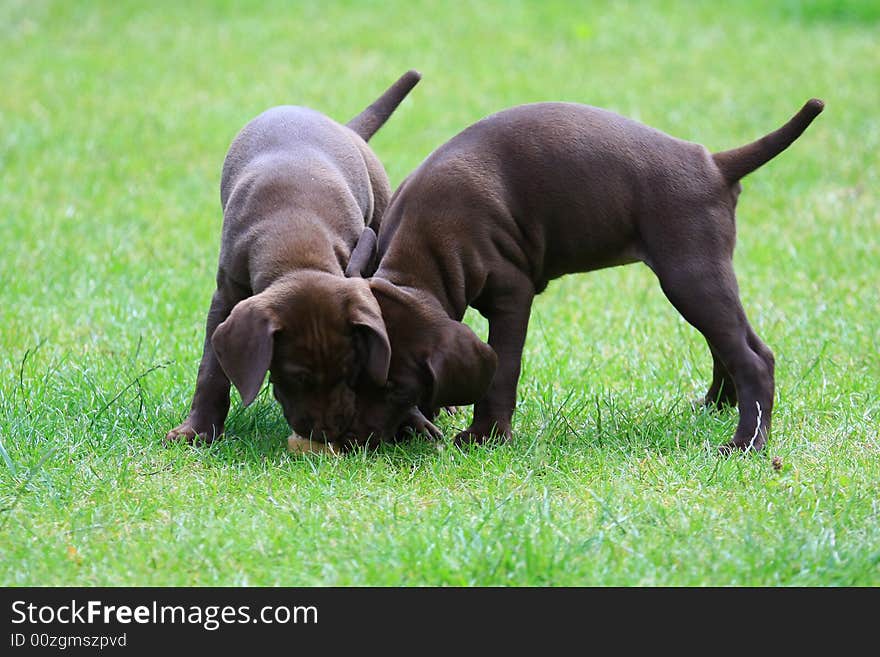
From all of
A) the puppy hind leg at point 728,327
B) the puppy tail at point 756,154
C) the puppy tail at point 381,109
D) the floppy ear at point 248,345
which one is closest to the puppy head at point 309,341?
the floppy ear at point 248,345

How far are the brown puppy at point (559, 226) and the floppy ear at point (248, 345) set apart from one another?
0.55 metres

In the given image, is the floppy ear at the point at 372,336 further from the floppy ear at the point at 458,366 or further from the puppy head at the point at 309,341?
the floppy ear at the point at 458,366

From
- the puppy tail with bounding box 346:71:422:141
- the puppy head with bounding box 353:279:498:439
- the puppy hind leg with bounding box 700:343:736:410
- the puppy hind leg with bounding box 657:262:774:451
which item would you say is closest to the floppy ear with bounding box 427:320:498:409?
the puppy head with bounding box 353:279:498:439

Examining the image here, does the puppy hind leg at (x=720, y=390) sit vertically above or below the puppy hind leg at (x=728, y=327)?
below

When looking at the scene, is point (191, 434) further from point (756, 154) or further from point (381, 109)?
point (756, 154)

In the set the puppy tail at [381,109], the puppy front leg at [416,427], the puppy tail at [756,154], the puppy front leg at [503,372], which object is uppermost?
the puppy tail at [756,154]

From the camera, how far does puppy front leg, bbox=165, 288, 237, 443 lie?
212 inches

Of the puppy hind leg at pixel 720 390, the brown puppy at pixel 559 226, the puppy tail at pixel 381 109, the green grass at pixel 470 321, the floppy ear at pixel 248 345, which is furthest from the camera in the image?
the puppy tail at pixel 381 109

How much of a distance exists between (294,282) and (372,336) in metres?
0.37

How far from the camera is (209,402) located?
5391mm

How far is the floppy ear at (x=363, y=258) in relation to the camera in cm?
524

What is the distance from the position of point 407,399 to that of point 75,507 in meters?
1.28

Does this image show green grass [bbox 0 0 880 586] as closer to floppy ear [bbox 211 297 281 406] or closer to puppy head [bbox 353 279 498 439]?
puppy head [bbox 353 279 498 439]
